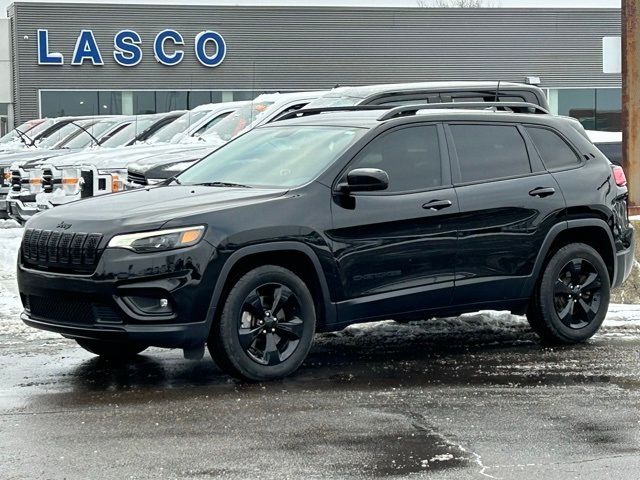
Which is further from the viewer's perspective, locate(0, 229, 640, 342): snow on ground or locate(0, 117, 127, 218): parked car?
locate(0, 117, 127, 218): parked car

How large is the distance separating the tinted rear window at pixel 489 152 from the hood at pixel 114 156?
7.21 meters

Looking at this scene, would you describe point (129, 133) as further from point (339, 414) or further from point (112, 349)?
point (339, 414)

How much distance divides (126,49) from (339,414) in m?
42.3

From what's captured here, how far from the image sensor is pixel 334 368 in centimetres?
823

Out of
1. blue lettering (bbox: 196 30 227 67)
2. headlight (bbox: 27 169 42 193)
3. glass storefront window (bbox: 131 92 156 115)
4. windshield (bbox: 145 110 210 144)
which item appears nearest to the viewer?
headlight (bbox: 27 169 42 193)

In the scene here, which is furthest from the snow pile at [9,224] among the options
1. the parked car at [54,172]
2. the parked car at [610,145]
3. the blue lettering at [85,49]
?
the blue lettering at [85,49]

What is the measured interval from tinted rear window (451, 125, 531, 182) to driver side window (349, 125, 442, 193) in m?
0.22

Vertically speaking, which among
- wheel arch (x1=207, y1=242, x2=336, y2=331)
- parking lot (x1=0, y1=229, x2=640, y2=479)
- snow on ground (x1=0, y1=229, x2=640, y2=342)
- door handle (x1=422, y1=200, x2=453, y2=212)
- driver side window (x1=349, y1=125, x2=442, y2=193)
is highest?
driver side window (x1=349, y1=125, x2=442, y2=193)

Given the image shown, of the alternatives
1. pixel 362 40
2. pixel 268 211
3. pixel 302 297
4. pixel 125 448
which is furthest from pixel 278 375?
pixel 362 40

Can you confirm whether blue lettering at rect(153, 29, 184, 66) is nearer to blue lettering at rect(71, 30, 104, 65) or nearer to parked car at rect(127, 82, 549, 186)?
blue lettering at rect(71, 30, 104, 65)

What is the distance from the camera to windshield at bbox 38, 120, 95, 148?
22.3 metres

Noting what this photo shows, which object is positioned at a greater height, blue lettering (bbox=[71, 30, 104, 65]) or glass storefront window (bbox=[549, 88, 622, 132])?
blue lettering (bbox=[71, 30, 104, 65])

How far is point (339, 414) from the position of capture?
6.71m

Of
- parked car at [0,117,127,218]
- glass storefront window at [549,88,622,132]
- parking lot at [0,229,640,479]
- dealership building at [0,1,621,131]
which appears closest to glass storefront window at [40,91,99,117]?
dealership building at [0,1,621,131]
